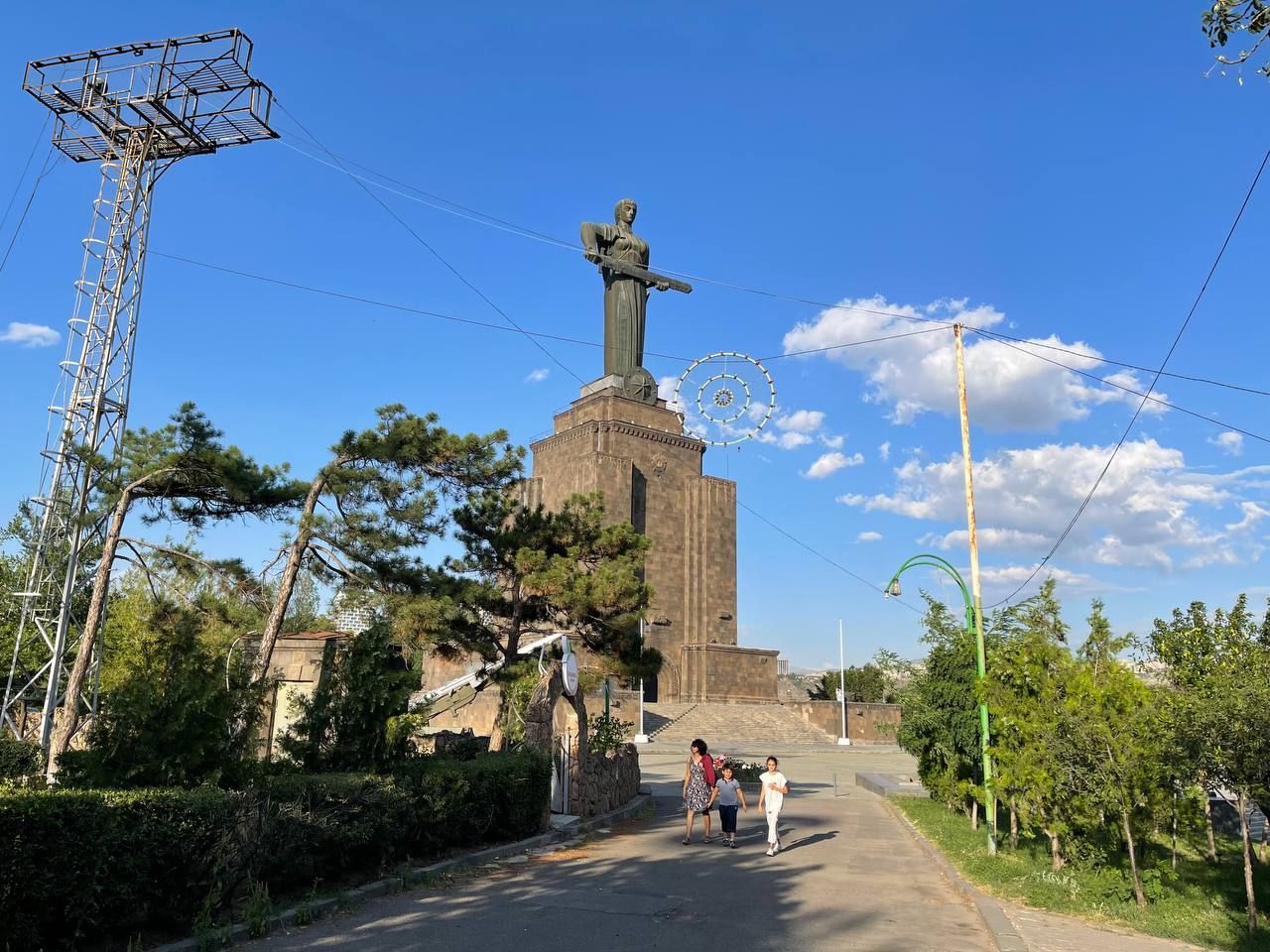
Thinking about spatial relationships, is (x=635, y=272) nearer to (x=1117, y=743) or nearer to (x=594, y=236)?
(x=594, y=236)

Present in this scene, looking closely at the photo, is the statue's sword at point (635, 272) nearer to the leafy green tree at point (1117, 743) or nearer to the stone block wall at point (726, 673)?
the stone block wall at point (726, 673)

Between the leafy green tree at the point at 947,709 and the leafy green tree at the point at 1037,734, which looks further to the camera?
the leafy green tree at the point at 947,709

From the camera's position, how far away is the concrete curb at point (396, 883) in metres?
7.55

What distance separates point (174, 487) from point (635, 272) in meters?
34.2

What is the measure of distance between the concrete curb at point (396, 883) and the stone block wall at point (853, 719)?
110ft

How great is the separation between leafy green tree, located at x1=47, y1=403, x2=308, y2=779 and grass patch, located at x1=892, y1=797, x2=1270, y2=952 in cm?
1273

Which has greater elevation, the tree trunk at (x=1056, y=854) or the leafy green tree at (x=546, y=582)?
the leafy green tree at (x=546, y=582)

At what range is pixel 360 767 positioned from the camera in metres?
11.2

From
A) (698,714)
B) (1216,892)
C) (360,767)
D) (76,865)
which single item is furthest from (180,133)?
(698,714)

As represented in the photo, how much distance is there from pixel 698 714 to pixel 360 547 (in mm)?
31209

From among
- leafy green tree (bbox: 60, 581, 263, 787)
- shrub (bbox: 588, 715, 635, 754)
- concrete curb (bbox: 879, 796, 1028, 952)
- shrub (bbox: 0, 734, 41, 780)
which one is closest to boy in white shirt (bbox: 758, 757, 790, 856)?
concrete curb (bbox: 879, 796, 1028, 952)

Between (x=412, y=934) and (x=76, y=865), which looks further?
(x=412, y=934)

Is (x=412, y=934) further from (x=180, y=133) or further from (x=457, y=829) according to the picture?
(x=180, y=133)

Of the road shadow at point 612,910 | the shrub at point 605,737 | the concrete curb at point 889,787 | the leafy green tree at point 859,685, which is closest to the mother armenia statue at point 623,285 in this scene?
the leafy green tree at point 859,685
